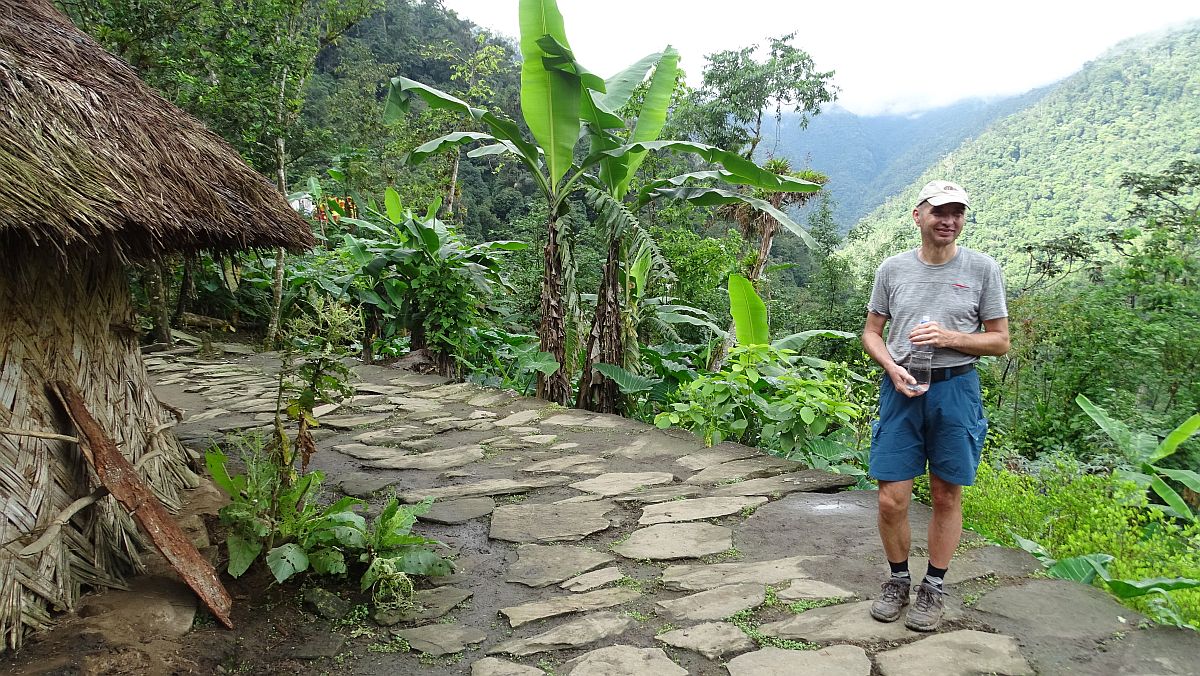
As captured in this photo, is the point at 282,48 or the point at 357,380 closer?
the point at 357,380

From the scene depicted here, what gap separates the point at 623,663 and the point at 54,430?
2075 millimetres

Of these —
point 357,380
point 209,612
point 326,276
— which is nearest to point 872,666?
point 209,612

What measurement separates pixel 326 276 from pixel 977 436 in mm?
7042

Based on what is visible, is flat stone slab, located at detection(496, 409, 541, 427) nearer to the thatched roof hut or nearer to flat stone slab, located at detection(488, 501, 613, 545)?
flat stone slab, located at detection(488, 501, 613, 545)

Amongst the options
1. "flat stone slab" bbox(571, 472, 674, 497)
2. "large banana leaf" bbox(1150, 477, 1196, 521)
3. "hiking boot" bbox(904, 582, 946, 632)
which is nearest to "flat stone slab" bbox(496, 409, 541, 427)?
"flat stone slab" bbox(571, 472, 674, 497)

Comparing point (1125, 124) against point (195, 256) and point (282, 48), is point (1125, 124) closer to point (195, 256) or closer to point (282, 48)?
point (282, 48)

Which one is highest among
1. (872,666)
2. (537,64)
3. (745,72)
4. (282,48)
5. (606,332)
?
(745,72)

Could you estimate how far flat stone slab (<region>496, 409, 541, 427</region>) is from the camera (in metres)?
4.66

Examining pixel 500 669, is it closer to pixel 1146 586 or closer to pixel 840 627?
pixel 840 627

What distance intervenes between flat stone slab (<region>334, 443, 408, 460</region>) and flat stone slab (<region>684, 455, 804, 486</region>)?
Result: 175 centimetres

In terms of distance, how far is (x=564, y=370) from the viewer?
534 cm

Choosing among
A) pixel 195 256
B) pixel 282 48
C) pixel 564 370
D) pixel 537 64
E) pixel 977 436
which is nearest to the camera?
pixel 977 436

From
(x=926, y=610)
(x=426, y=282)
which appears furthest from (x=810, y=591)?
(x=426, y=282)

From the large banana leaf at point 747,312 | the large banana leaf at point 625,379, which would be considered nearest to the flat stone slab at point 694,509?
the large banana leaf at point 625,379
